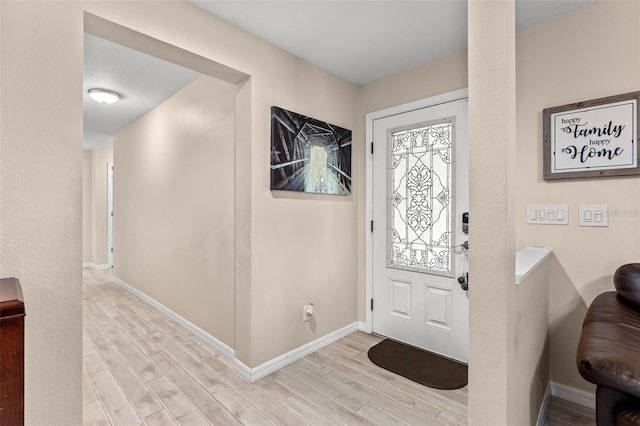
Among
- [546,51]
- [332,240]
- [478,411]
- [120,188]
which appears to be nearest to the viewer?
[478,411]

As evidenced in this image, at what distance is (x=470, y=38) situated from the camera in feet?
3.80

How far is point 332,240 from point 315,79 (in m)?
1.41

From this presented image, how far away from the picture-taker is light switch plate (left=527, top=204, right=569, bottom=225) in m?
1.93

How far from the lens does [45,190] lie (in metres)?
1.35

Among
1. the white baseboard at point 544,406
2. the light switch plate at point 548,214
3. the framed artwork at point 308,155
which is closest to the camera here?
the white baseboard at point 544,406

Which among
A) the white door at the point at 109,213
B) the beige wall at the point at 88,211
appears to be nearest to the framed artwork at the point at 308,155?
the white door at the point at 109,213

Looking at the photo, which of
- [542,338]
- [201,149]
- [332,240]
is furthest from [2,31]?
[542,338]

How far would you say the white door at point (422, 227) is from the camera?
2.44 meters

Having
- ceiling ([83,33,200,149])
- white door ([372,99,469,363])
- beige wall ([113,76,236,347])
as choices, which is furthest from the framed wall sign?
ceiling ([83,33,200,149])

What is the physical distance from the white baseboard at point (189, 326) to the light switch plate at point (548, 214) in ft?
7.82

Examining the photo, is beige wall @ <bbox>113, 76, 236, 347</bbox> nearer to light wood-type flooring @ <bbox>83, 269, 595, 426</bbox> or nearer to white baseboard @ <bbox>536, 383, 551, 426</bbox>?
light wood-type flooring @ <bbox>83, 269, 595, 426</bbox>

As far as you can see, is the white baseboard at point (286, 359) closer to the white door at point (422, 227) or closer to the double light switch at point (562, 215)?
the white door at point (422, 227)

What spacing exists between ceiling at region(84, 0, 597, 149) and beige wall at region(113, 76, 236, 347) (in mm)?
443

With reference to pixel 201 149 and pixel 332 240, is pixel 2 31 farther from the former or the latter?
pixel 332 240
